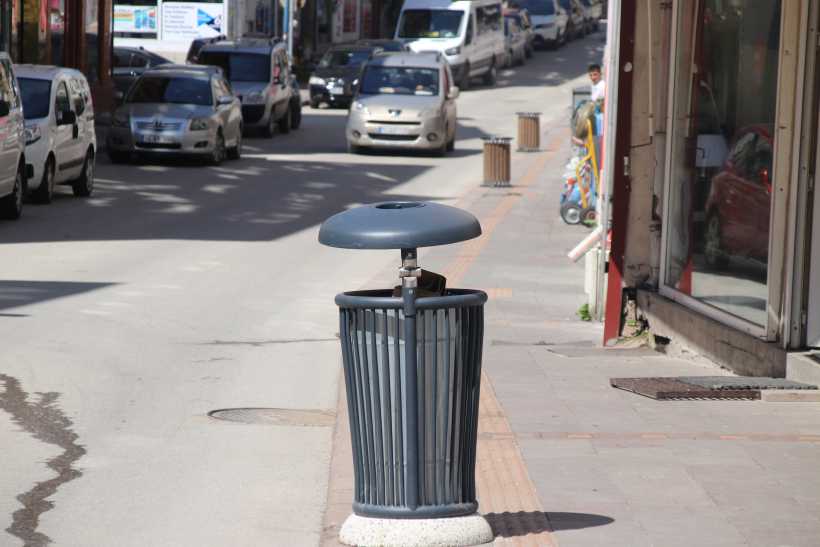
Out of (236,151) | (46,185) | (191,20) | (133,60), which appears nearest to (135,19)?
(191,20)

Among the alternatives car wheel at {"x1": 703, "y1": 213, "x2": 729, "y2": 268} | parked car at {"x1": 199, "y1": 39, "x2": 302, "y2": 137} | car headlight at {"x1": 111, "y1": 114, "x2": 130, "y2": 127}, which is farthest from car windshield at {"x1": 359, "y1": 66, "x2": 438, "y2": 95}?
car wheel at {"x1": 703, "y1": 213, "x2": 729, "y2": 268}

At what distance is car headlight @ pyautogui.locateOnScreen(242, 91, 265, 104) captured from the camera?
3419cm

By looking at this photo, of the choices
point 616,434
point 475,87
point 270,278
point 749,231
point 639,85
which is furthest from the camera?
point 475,87

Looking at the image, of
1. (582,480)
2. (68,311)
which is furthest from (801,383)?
(68,311)

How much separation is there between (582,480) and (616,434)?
1105 mm

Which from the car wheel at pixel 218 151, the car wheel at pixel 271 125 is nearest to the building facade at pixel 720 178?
the car wheel at pixel 218 151

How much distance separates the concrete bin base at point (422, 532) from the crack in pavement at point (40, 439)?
4.30 ft

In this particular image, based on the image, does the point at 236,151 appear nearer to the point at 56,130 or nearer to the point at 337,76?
the point at 56,130

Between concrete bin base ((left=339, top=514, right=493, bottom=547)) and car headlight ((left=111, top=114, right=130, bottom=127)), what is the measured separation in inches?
872

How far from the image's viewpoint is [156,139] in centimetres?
2742

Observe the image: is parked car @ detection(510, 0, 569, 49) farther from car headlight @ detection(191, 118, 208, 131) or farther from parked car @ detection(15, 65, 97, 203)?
parked car @ detection(15, 65, 97, 203)

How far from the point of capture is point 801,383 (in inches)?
368

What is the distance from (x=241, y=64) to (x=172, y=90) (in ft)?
21.9

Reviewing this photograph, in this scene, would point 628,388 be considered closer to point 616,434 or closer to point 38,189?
point 616,434
